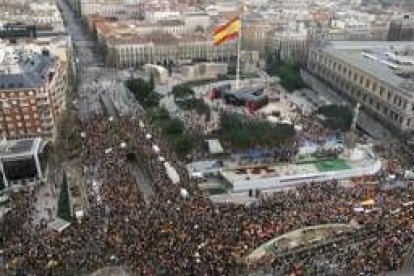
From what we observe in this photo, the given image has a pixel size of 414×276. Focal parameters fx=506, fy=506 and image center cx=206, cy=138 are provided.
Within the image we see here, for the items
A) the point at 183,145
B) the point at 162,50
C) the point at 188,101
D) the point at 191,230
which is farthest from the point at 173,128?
the point at 162,50

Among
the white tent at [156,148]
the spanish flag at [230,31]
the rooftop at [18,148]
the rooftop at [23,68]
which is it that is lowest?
the white tent at [156,148]

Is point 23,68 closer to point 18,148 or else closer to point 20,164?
point 18,148

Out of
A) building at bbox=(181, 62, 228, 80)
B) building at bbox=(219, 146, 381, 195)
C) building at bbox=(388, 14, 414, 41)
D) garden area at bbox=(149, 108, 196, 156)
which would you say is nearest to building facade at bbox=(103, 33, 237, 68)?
building at bbox=(181, 62, 228, 80)

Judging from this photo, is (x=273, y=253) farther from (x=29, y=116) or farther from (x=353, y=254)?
(x=29, y=116)

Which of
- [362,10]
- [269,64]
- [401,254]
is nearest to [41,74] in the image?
[401,254]

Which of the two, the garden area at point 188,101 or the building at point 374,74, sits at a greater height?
the building at point 374,74

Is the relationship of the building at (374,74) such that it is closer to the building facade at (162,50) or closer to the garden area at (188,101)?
the building facade at (162,50)

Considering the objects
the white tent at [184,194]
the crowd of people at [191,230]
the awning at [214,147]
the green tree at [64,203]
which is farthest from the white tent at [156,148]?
the white tent at [184,194]
